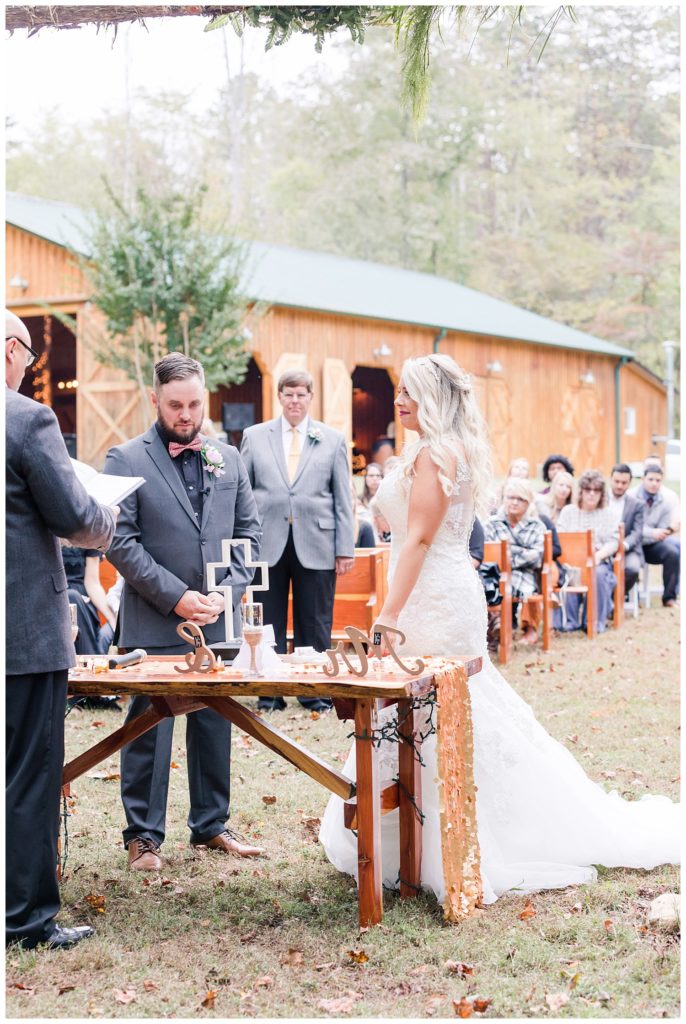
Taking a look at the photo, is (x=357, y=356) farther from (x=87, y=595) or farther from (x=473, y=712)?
(x=473, y=712)

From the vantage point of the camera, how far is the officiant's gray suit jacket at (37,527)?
3.94m

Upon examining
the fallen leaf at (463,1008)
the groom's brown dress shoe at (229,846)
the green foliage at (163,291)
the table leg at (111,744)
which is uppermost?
the green foliage at (163,291)

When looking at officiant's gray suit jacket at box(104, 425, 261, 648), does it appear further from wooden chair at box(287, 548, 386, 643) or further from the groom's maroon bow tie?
wooden chair at box(287, 548, 386, 643)

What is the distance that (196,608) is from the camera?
5066 mm

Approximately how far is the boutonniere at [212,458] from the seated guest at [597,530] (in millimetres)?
8369

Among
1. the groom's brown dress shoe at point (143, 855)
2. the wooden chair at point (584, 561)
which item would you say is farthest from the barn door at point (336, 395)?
the groom's brown dress shoe at point (143, 855)

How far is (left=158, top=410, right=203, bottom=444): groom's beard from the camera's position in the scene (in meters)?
5.18

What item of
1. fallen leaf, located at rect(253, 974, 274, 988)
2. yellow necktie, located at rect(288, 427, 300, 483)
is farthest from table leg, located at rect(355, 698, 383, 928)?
yellow necktie, located at rect(288, 427, 300, 483)

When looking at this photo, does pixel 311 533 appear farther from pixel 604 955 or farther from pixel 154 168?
pixel 154 168

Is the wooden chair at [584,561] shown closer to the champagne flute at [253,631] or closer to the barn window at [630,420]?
the champagne flute at [253,631]

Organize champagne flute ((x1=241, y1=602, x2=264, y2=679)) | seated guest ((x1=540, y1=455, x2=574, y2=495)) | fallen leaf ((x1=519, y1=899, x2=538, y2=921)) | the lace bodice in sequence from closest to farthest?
champagne flute ((x1=241, y1=602, x2=264, y2=679)) < fallen leaf ((x1=519, y1=899, x2=538, y2=921)) < the lace bodice < seated guest ((x1=540, y1=455, x2=574, y2=495))

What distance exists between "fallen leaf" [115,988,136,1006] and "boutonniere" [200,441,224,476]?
219cm

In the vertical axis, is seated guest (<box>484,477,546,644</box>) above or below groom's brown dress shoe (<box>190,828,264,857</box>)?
above

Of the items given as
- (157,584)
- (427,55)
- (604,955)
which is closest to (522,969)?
(604,955)
